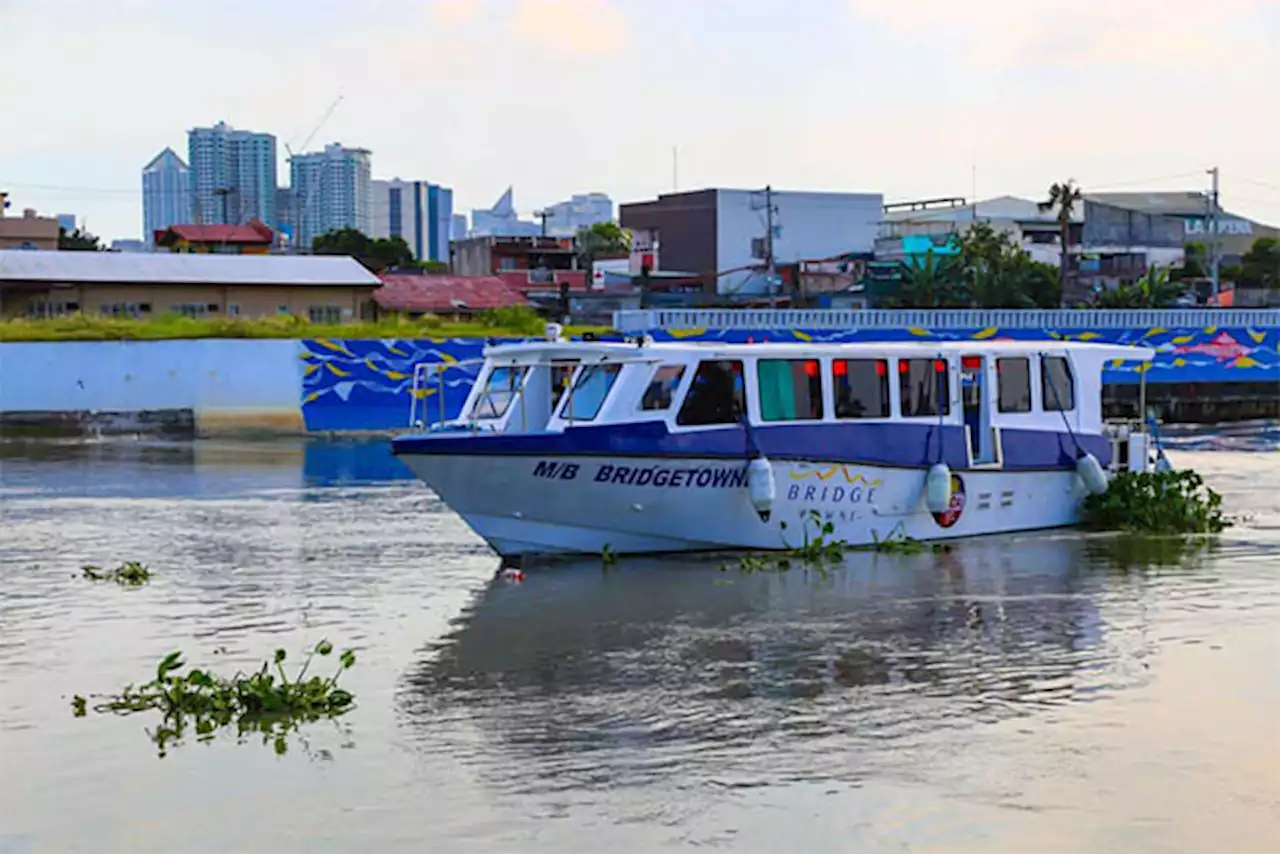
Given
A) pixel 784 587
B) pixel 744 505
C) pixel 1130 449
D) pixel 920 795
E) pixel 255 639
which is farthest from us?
pixel 1130 449

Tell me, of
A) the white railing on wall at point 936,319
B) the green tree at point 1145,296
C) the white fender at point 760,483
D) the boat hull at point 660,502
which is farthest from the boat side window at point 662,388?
the green tree at point 1145,296

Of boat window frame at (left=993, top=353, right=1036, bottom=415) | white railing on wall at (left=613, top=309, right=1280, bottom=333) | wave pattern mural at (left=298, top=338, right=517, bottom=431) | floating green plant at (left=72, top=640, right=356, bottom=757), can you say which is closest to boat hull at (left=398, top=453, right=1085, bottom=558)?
boat window frame at (left=993, top=353, right=1036, bottom=415)

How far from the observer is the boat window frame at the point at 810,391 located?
19219mm

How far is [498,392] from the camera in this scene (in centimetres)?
2009

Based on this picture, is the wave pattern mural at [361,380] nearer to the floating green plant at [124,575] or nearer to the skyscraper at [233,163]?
the floating green plant at [124,575]

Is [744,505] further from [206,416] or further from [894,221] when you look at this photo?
[894,221]

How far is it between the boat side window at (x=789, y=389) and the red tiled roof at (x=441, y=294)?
146 feet

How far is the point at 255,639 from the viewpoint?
1547 cm

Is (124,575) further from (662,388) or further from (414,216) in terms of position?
(414,216)

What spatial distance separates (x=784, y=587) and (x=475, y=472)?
11.5 feet

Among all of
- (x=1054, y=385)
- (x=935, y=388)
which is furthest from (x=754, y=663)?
(x=1054, y=385)

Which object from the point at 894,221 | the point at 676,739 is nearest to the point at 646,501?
the point at 676,739

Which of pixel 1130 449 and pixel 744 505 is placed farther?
pixel 1130 449

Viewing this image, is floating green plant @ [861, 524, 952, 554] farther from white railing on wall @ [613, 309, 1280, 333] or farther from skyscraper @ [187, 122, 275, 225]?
skyscraper @ [187, 122, 275, 225]
